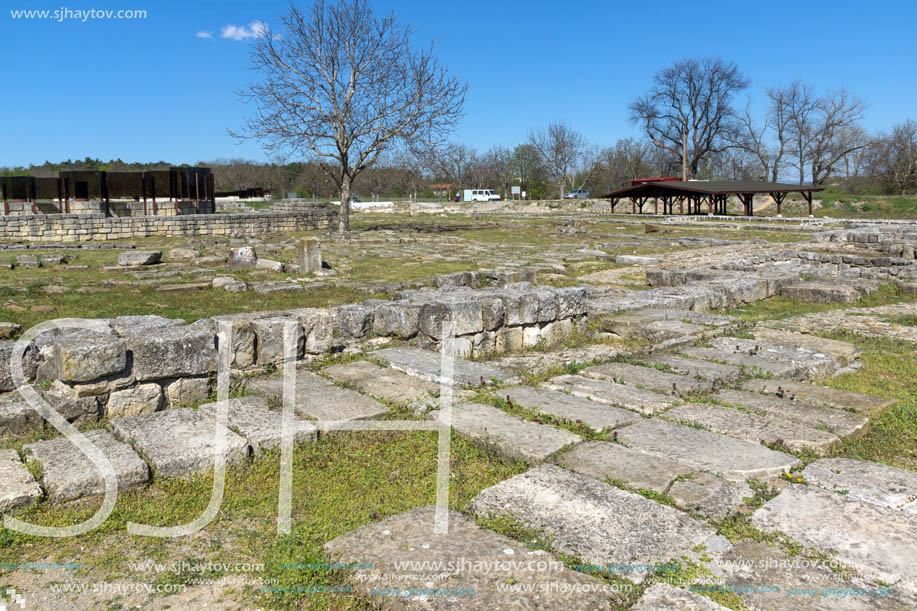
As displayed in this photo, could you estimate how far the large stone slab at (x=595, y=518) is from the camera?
9.85 ft

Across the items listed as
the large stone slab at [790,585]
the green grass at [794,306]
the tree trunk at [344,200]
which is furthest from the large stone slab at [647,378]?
the tree trunk at [344,200]

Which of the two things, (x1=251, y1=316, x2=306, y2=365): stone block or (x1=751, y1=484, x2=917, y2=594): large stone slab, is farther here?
(x1=251, y1=316, x2=306, y2=365): stone block

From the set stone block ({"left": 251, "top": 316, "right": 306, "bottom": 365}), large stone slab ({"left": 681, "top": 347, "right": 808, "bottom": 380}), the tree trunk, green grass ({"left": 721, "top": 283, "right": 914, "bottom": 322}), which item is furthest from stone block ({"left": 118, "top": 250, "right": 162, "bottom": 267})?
large stone slab ({"left": 681, "top": 347, "right": 808, "bottom": 380})

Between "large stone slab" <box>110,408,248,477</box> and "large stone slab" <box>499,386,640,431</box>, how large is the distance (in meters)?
2.09

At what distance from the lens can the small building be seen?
27859 millimetres

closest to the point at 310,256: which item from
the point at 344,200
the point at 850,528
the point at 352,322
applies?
the point at 352,322

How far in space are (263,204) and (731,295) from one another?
3359 cm

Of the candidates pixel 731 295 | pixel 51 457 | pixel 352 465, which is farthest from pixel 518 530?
pixel 731 295

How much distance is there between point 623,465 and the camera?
3.94 metres

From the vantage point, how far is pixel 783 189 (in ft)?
115

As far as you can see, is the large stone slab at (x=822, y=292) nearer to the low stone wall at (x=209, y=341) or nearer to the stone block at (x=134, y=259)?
the low stone wall at (x=209, y=341)

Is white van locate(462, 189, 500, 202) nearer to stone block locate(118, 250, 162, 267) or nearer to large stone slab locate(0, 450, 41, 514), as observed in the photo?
stone block locate(118, 250, 162, 267)

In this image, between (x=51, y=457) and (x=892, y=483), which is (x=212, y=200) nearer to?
(x=51, y=457)

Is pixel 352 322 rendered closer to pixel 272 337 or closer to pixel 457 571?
pixel 272 337
